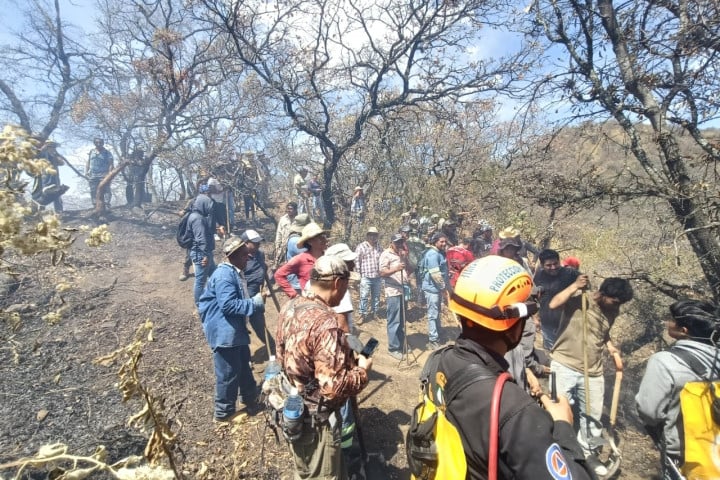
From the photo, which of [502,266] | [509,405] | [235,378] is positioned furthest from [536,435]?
[235,378]

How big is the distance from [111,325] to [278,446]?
4321 mm

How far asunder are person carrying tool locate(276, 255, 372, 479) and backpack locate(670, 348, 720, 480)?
2068mm

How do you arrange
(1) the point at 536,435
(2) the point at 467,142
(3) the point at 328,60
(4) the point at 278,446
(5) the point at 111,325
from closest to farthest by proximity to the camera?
(1) the point at 536,435 < (4) the point at 278,446 < (5) the point at 111,325 < (3) the point at 328,60 < (2) the point at 467,142

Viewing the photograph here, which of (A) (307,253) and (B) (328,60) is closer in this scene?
(A) (307,253)

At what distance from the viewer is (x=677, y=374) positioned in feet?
7.68

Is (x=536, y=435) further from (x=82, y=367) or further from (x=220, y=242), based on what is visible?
(x=220, y=242)

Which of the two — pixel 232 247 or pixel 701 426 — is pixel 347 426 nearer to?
pixel 232 247

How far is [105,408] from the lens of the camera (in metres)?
3.98

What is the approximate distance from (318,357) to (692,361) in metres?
2.48

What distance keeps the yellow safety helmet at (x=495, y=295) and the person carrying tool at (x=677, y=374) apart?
161 cm

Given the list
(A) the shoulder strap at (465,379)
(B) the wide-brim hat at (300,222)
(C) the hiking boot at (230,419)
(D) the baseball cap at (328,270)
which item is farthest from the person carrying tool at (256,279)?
(A) the shoulder strap at (465,379)

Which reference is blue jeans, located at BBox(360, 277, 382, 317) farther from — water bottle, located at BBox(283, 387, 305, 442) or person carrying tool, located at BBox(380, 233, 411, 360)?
water bottle, located at BBox(283, 387, 305, 442)

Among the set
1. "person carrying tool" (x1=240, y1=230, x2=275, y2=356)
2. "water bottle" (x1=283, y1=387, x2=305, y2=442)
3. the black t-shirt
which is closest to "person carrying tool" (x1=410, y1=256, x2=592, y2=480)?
"water bottle" (x1=283, y1=387, x2=305, y2=442)

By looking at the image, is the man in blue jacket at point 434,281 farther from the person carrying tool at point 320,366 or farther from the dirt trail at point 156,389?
the person carrying tool at point 320,366
